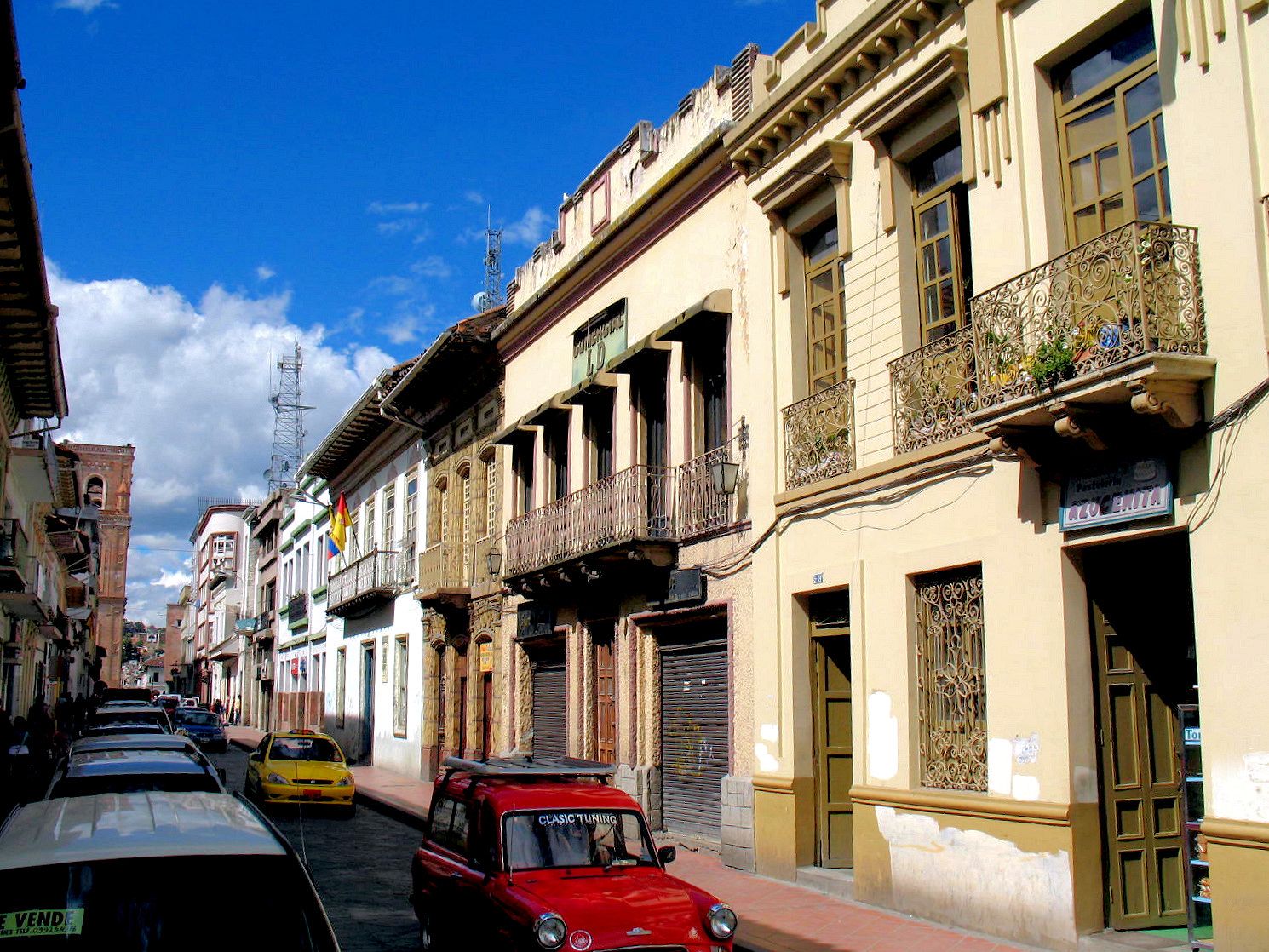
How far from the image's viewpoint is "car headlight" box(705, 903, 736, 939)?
7207mm

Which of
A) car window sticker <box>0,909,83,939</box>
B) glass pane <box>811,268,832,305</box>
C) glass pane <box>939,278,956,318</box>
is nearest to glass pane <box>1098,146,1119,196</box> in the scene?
glass pane <box>939,278,956,318</box>

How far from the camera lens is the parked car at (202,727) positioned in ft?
118

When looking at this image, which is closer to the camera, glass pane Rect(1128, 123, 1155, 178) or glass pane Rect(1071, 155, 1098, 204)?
glass pane Rect(1128, 123, 1155, 178)

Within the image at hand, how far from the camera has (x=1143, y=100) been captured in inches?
365

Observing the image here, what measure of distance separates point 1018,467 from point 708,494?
5689 mm

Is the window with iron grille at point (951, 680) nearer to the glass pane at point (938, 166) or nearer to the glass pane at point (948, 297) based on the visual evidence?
the glass pane at point (948, 297)

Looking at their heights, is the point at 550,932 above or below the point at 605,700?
below

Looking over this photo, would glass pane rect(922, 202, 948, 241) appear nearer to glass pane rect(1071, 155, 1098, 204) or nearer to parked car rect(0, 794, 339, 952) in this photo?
glass pane rect(1071, 155, 1098, 204)

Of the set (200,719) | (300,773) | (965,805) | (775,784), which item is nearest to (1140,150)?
(965,805)

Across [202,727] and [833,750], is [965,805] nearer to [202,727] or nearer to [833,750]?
[833,750]

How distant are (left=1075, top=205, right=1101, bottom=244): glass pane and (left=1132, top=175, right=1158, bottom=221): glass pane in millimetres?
368

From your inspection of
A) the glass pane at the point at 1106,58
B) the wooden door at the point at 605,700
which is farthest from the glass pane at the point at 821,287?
the wooden door at the point at 605,700

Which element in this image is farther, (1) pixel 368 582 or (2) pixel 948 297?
(1) pixel 368 582

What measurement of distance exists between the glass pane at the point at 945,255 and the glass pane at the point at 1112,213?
78.0 inches
